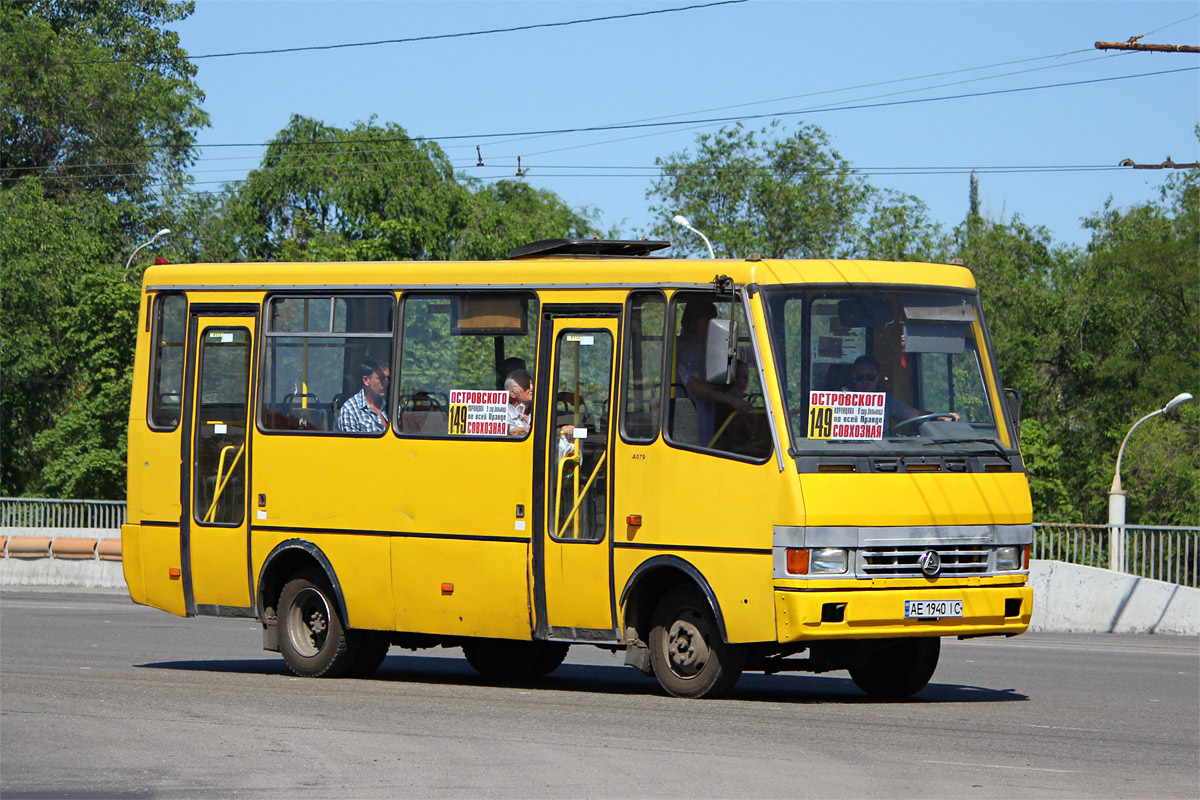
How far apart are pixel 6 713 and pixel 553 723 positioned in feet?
12.1

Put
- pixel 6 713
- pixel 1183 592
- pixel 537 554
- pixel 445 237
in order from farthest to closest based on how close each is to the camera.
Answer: pixel 445 237 < pixel 1183 592 < pixel 537 554 < pixel 6 713

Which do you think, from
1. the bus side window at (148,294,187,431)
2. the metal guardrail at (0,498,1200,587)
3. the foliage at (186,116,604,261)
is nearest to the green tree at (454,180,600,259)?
the foliage at (186,116,604,261)

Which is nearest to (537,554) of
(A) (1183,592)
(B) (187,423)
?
(B) (187,423)

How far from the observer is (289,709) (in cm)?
1196

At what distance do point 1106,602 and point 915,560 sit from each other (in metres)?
12.0

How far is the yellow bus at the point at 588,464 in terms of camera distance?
11.6 metres

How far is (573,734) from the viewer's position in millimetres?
10602

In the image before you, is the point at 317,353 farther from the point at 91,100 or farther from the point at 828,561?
the point at 91,100

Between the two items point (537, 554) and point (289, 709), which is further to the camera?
point (537, 554)

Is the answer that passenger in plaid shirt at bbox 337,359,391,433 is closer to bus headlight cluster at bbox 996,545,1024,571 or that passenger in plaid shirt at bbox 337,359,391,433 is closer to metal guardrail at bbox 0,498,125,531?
bus headlight cluster at bbox 996,545,1024,571

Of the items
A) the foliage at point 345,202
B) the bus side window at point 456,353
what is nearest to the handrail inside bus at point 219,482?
the bus side window at point 456,353

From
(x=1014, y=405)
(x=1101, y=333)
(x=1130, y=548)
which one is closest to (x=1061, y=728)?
(x=1014, y=405)

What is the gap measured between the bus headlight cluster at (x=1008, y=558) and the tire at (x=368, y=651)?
4.87 metres

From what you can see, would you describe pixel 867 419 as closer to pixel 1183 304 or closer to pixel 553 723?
pixel 553 723
